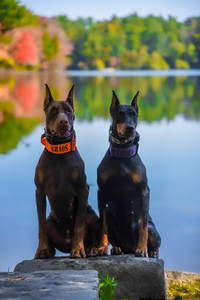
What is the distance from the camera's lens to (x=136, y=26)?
4250 inches

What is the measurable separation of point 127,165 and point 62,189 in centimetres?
54

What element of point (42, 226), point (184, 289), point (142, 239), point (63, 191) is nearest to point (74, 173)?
point (63, 191)

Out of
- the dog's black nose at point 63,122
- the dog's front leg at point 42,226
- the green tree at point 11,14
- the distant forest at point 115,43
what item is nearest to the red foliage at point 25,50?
the distant forest at point 115,43

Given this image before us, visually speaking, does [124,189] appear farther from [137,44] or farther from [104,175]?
[137,44]

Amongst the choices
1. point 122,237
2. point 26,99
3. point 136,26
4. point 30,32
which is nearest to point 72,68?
point 136,26

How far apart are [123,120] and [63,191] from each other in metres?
0.72

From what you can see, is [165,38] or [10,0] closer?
[10,0]

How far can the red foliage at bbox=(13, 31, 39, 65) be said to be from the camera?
235 feet

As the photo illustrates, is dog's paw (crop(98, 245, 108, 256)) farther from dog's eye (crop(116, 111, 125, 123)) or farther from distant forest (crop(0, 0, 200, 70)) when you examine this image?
distant forest (crop(0, 0, 200, 70))

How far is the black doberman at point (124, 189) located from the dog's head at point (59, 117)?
0.39 metres

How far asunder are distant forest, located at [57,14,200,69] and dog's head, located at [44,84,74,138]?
9081 centimetres

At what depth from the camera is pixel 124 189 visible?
4.76 m

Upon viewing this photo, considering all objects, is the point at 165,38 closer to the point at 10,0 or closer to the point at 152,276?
the point at 10,0

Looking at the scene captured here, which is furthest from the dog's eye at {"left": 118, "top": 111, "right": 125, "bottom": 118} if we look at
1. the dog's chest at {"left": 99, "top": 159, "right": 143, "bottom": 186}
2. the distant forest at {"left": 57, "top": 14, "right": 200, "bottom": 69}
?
the distant forest at {"left": 57, "top": 14, "right": 200, "bottom": 69}
